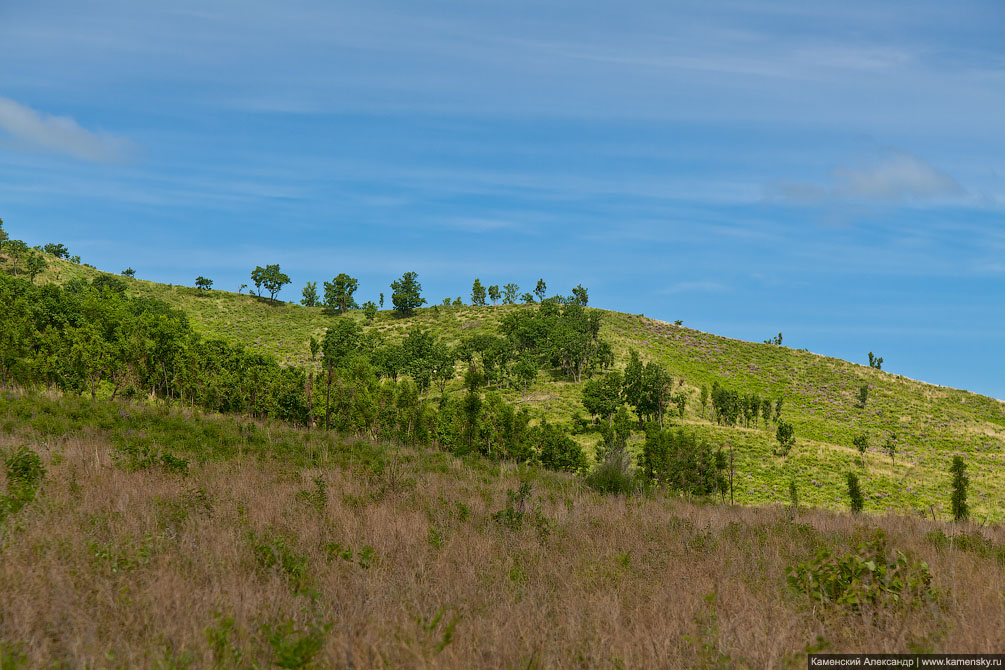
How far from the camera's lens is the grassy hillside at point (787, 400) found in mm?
51797

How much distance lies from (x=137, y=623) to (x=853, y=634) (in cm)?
609

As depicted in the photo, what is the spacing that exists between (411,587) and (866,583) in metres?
4.51

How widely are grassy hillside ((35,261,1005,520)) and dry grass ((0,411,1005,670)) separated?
32.5m

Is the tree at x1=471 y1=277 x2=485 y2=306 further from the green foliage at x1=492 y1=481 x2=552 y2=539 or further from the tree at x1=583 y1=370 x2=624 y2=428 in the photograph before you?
the green foliage at x1=492 y1=481 x2=552 y2=539

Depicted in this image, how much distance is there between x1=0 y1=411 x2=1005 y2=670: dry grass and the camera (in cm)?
457

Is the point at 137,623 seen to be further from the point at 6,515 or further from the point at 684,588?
the point at 684,588

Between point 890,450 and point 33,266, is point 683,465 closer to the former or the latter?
point 890,450

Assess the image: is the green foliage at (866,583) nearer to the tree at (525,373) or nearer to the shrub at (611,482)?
the shrub at (611,482)

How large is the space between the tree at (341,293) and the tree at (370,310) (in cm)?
508

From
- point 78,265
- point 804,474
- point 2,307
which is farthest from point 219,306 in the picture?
point 804,474

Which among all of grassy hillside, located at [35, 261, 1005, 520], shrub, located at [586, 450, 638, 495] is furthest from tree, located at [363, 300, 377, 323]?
shrub, located at [586, 450, 638, 495]

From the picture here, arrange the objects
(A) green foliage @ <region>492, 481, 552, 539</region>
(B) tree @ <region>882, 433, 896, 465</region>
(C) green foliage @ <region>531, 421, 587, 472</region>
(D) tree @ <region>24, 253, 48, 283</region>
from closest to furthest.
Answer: (A) green foliage @ <region>492, 481, 552, 539</region> → (C) green foliage @ <region>531, 421, 587, 472</region> → (B) tree @ <region>882, 433, 896, 465</region> → (D) tree @ <region>24, 253, 48, 283</region>

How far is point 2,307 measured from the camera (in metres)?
38.2

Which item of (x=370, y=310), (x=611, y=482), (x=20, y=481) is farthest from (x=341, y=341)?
(x=20, y=481)
